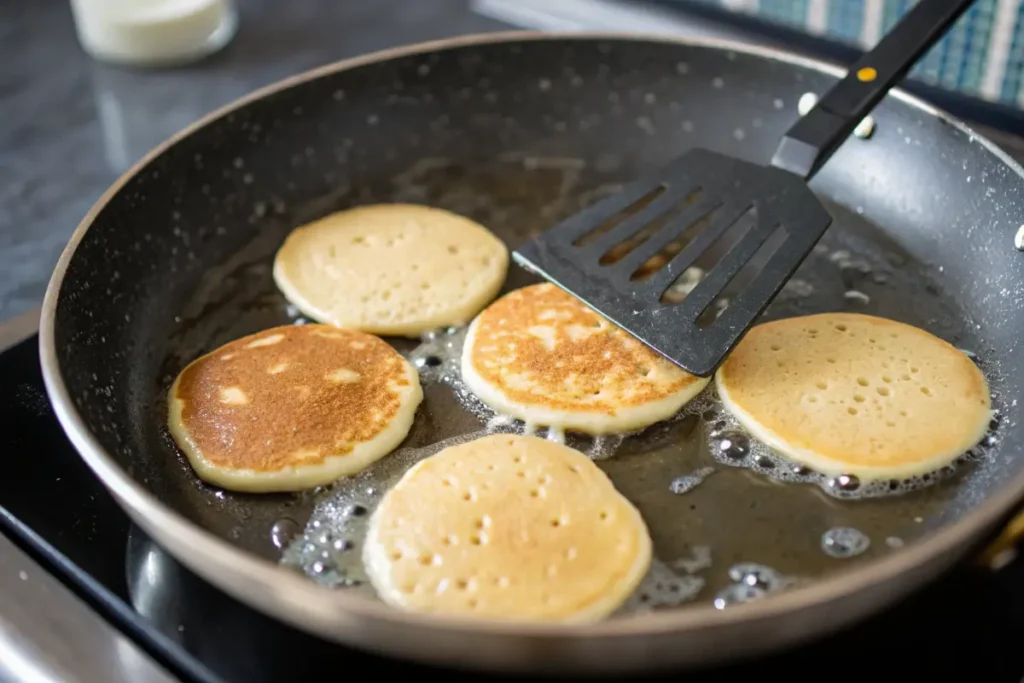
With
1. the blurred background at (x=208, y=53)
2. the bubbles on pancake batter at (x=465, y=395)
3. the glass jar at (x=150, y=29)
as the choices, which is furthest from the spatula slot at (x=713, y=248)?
the glass jar at (x=150, y=29)

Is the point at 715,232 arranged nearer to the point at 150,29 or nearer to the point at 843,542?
the point at 843,542

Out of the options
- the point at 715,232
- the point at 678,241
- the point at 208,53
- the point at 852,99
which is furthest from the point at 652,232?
the point at 208,53

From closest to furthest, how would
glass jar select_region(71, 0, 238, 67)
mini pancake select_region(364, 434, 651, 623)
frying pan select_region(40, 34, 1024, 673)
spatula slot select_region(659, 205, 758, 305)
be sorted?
frying pan select_region(40, 34, 1024, 673) < mini pancake select_region(364, 434, 651, 623) < spatula slot select_region(659, 205, 758, 305) < glass jar select_region(71, 0, 238, 67)

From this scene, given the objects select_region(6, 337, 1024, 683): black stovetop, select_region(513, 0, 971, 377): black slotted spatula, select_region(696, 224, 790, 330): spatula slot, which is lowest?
select_region(6, 337, 1024, 683): black stovetop

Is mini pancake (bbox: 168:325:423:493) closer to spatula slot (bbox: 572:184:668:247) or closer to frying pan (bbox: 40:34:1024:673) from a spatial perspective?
frying pan (bbox: 40:34:1024:673)

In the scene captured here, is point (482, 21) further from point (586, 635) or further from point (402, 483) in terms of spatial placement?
point (586, 635)

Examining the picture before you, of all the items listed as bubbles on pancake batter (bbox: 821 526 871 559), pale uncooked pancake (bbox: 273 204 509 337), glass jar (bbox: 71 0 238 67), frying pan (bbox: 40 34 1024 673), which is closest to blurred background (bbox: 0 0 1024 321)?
glass jar (bbox: 71 0 238 67)

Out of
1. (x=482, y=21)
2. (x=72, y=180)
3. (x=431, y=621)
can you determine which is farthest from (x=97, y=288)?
(x=482, y=21)
